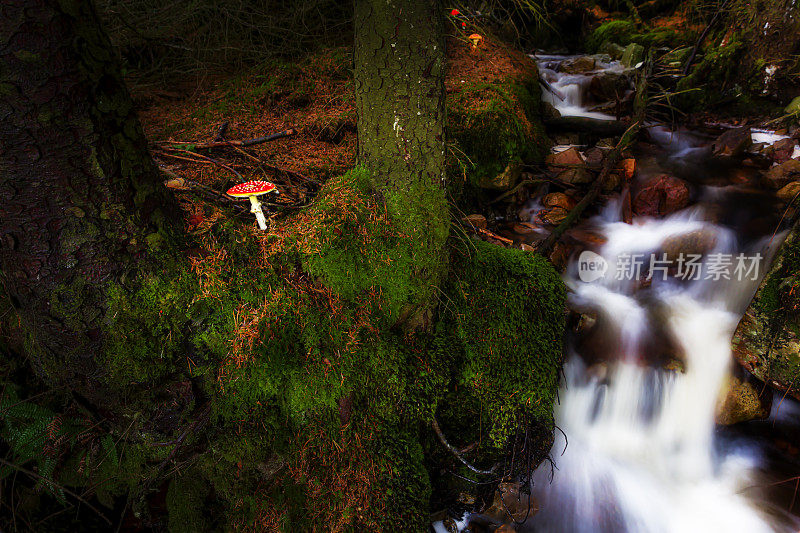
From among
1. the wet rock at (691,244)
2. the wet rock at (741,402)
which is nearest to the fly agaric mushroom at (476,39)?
the wet rock at (691,244)

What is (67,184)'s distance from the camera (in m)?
1.67

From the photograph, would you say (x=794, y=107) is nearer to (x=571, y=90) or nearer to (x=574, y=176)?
(x=571, y=90)

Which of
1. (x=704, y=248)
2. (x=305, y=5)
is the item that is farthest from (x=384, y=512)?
(x=305, y=5)

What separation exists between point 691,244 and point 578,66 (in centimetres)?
506

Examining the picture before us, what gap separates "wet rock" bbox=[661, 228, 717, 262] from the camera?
157 inches

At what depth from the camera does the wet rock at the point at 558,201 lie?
14.5 feet

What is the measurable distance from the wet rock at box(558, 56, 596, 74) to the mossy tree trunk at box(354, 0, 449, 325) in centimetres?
659

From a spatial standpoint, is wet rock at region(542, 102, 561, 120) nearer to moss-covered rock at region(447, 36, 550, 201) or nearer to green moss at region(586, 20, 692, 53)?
moss-covered rock at region(447, 36, 550, 201)

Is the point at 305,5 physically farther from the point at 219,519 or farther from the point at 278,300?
the point at 219,519

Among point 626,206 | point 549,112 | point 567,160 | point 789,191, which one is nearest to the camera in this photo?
point 789,191

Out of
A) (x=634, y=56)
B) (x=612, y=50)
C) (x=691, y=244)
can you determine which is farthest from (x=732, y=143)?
(x=612, y=50)

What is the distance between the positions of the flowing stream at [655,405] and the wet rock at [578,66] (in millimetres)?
4448

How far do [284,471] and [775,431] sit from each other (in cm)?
411

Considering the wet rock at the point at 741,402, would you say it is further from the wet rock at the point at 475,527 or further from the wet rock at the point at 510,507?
the wet rock at the point at 475,527
